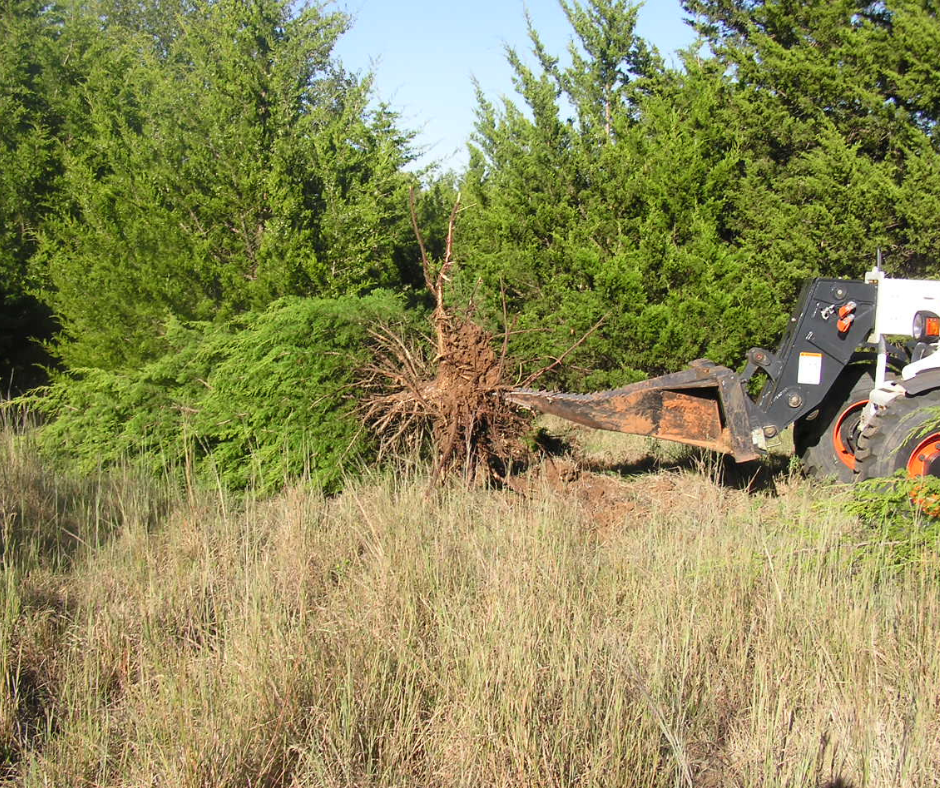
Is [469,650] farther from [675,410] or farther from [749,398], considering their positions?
[749,398]

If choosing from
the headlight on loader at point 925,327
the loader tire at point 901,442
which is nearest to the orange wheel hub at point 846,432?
the headlight on loader at point 925,327

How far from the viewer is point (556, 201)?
9.81m

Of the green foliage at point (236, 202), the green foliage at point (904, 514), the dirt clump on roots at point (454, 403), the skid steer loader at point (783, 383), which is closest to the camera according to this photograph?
the green foliage at point (904, 514)

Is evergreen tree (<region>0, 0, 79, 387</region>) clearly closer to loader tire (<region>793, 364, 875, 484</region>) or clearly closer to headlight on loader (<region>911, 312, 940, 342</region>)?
loader tire (<region>793, 364, 875, 484</region>)

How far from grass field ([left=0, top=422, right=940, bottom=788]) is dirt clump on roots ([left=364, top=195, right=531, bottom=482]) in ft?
2.26

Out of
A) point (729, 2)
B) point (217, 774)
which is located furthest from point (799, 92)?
point (217, 774)

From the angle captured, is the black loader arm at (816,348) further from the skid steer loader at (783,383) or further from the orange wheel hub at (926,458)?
the orange wheel hub at (926,458)

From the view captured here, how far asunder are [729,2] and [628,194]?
260 inches

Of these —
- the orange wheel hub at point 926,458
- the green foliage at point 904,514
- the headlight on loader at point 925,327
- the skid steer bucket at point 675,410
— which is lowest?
the green foliage at point 904,514

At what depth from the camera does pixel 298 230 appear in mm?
8141

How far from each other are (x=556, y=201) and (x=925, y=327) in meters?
4.84

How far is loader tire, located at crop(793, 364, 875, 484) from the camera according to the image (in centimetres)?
648

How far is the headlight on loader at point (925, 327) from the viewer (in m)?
5.80

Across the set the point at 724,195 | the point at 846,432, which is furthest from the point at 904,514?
the point at 724,195
